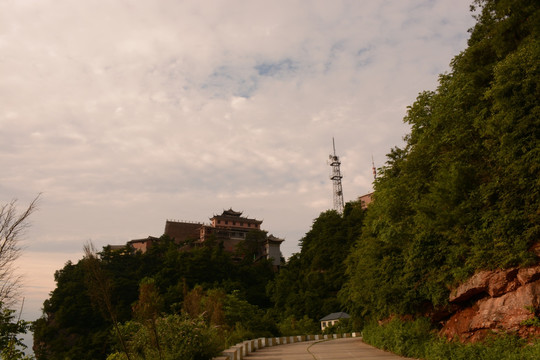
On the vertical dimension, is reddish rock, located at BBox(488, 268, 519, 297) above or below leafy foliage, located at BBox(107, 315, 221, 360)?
→ above

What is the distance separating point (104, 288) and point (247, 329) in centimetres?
2682

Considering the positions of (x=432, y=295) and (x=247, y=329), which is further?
(x=247, y=329)

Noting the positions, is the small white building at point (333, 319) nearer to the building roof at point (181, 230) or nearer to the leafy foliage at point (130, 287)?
A: the leafy foliage at point (130, 287)

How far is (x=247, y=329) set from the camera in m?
35.2

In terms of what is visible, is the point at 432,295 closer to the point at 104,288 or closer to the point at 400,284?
the point at 400,284

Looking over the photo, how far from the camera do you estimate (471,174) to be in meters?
15.1

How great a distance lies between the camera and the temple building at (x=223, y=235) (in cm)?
8438

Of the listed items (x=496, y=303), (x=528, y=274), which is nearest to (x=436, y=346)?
(x=496, y=303)

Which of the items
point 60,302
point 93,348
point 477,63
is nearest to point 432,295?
point 477,63

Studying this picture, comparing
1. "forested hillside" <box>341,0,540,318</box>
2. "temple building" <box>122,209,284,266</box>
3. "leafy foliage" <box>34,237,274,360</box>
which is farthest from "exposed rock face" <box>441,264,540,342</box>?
"temple building" <box>122,209,284,266</box>

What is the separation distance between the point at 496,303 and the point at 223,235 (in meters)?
78.5

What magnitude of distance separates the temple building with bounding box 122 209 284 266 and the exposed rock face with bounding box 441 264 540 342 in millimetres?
67112

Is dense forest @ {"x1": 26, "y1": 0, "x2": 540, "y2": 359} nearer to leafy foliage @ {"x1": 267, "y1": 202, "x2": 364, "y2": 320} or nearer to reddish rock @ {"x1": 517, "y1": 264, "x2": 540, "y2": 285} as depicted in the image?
reddish rock @ {"x1": 517, "y1": 264, "x2": 540, "y2": 285}

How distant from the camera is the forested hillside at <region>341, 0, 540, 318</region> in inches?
523
